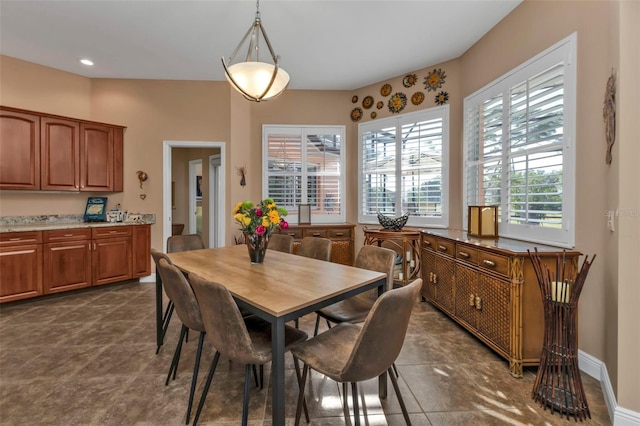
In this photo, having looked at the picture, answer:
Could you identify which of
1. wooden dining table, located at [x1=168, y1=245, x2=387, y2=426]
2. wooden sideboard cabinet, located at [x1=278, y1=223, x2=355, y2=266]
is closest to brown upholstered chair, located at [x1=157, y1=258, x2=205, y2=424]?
wooden dining table, located at [x1=168, y1=245, x2=387, y2=426]

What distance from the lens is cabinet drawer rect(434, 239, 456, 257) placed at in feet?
9.45

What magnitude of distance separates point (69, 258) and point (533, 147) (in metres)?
5.40

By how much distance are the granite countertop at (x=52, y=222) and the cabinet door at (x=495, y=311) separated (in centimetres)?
448

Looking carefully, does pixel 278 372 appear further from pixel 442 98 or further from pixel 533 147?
pixel 442 98

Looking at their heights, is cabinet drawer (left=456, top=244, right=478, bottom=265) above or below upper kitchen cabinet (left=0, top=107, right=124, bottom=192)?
below

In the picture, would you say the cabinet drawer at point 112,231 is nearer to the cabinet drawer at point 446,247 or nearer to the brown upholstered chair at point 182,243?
the brown upholstered chair at point 182,243

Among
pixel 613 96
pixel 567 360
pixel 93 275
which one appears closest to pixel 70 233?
pixel 93 275

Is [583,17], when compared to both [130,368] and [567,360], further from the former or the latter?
[130,368]

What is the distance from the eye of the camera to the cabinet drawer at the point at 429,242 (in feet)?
10.7

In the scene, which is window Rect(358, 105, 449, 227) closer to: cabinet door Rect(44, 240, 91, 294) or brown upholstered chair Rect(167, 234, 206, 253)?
brown upholstered chair Rect(167, 234, 206, 253)

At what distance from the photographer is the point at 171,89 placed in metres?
4.52

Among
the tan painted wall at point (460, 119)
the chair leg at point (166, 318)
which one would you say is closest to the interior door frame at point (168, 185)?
the tan painted wall at point (460, 119)

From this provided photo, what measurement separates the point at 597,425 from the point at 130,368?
306 cm

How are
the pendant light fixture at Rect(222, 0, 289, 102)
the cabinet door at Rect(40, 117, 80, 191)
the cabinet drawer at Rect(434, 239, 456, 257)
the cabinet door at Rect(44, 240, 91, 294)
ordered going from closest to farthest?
1. the pendant light fixture at Rect(222, 0, 289, 102)
2. the cabinet drawer at Rect(434, 239, 456, 257)
3. the cabinet door at Rect(44, 240, 91, 294)
4. the cabinet door at Rect(40, 117, 80, 191)
